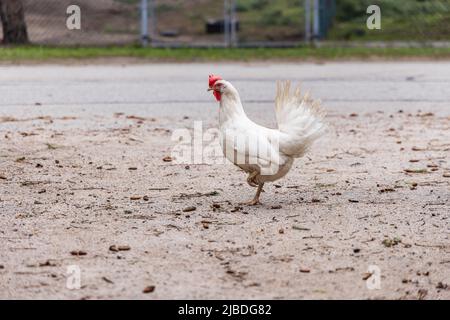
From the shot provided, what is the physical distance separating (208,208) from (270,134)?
2.28 ft

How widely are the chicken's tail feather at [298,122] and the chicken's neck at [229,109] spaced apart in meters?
0.31

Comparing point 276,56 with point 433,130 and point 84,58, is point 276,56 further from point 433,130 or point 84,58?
point 433,130

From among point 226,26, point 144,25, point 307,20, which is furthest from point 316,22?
point 144,25

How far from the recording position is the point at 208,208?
733 cm

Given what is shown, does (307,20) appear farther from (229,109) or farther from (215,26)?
(229,109)

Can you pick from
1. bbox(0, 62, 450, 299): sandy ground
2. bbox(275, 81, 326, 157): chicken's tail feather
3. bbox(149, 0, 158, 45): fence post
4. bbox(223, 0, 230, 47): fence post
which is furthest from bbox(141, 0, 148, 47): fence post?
bbox(275, 81, 326, 157): chicken's tail feather

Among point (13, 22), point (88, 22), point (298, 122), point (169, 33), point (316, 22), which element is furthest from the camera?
point (88, 22)

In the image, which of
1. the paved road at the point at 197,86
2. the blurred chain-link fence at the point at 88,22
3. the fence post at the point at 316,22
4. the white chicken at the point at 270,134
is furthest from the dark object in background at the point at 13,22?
the white chicken at the point at 270,134

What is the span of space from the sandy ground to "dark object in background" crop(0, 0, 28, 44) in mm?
8525

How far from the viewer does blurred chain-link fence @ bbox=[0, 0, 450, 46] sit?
22984 millimetres

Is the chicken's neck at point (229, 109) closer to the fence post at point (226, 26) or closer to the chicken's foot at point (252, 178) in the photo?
the chicken's foot at point (252, 178)

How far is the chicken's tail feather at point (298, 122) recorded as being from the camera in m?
7.25

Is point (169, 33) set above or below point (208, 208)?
above
